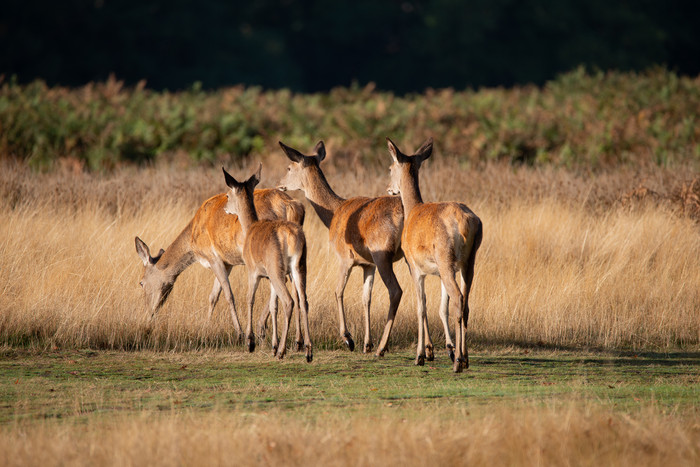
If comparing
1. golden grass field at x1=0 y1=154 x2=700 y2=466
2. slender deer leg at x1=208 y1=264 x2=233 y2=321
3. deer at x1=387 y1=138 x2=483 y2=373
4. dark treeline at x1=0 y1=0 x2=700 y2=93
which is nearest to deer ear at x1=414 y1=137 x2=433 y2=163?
deer at x1=387 y1=138 x2=483 y2=373

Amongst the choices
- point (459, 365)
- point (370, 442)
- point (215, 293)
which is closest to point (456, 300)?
point (459, 365)

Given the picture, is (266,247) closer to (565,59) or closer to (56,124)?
(56,124)

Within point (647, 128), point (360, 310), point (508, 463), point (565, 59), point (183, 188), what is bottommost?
point (508, 463)

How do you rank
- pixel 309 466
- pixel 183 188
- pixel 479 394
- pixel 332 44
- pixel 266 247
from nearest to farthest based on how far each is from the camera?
1. pixel 309 466
2. pixel 479 394
3. pixel 266 247
4. pixel 183 188
5. pixel 332 44

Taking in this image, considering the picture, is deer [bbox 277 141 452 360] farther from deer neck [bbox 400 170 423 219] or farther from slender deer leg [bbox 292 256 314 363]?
slender deer leg [bbox 292 256 314 363]

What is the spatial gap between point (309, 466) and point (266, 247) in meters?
4.36

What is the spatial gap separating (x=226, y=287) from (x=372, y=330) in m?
2.00

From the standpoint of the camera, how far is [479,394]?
8242mm

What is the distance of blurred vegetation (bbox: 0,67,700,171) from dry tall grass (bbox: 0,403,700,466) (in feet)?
50.0

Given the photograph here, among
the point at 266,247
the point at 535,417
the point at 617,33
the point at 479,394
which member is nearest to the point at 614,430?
the point at 535,417

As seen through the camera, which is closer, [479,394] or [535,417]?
[535,417]

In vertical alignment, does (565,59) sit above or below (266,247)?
above

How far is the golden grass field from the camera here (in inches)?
241

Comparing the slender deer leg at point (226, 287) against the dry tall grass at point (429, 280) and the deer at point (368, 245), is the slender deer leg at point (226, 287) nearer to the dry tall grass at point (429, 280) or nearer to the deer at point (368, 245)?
the dry tall grass at point (429, 280)
